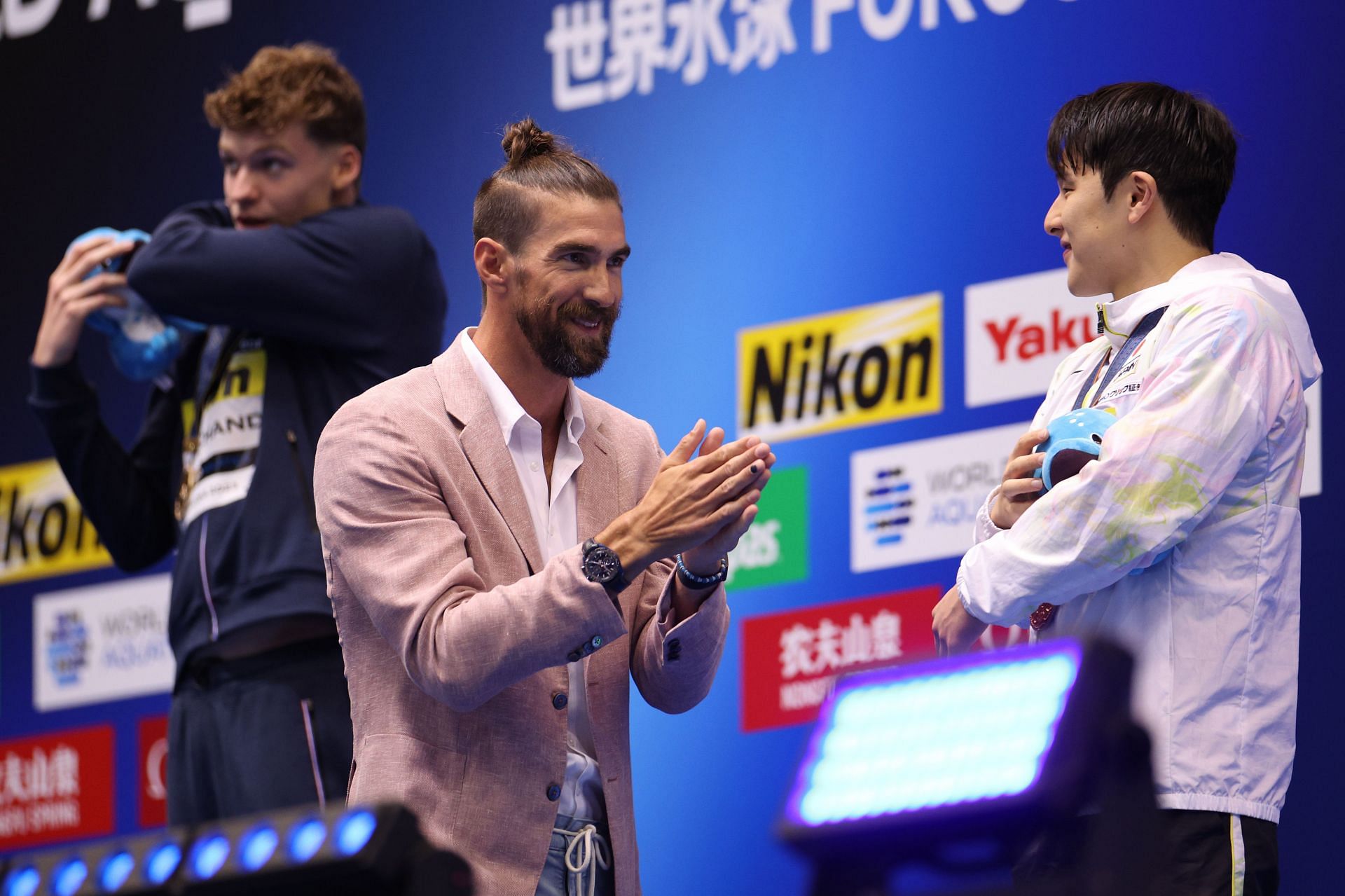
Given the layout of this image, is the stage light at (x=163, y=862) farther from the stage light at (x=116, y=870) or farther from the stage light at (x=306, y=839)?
the stage light at (x=306, y=839)

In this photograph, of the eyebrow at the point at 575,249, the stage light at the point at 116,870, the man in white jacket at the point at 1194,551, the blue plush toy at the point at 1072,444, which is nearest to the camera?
the stage light at the point at 116,870

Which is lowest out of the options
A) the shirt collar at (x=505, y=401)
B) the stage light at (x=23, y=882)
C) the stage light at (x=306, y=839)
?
the stage light at (x=23, y=882)

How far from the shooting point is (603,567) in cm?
262

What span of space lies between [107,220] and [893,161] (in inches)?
96.5

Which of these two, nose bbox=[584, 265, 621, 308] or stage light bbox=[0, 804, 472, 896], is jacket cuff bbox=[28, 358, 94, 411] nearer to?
nose bbox=[584, 265, 621, 308]

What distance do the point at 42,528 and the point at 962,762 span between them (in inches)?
178

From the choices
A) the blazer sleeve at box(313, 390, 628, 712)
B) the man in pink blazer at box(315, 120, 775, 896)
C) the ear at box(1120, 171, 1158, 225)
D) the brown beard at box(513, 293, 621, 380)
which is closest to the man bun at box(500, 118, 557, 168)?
the man in pink blazer at box(315, 120, 775, 896)

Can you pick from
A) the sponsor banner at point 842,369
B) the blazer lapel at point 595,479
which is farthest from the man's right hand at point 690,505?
the sponsor banner at point 842,369

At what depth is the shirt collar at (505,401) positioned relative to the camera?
297cm

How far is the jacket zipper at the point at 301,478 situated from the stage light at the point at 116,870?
1.94m

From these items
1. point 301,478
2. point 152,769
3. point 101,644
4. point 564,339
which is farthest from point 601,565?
point 101,644

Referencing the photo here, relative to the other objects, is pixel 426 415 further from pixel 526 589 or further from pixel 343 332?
pixel 343 332

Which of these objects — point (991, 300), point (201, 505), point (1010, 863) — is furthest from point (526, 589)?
point (991, 300)

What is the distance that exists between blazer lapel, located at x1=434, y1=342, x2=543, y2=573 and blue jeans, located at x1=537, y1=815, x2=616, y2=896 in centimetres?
37
